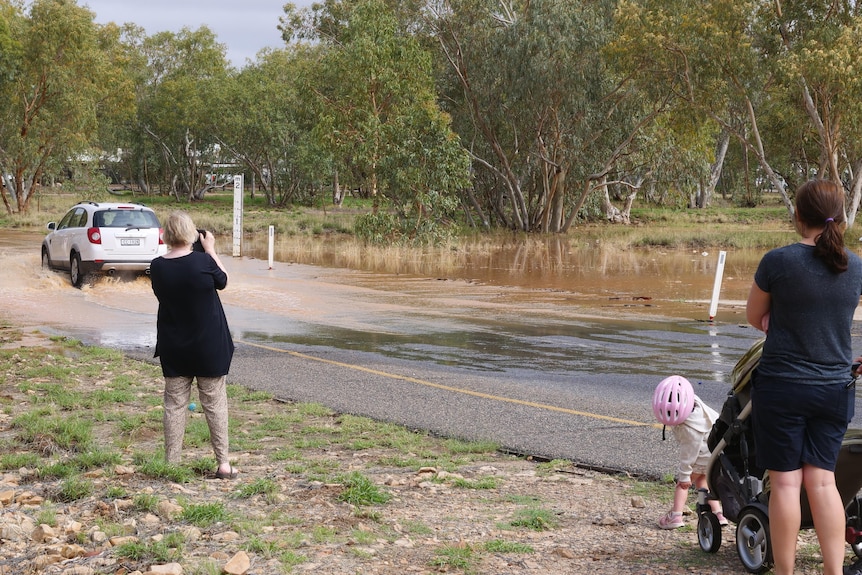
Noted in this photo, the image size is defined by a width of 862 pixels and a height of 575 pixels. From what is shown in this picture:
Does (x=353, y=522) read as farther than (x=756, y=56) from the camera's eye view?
No

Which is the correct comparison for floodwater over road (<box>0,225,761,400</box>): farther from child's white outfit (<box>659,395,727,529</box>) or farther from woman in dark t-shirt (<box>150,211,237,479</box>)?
child's white outfit (<box>659,395,727,529</box>)

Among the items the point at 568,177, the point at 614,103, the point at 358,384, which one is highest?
the point at 614,103

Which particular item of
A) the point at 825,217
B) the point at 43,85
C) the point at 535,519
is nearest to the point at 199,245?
the point at 535,519

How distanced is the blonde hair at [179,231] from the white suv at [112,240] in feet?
51.9

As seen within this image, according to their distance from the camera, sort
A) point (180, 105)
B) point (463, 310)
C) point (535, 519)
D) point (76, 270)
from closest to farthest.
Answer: point (535, 519) < point (463, 310) < point (76, 270) < point (180, 105)

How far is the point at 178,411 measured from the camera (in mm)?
7199

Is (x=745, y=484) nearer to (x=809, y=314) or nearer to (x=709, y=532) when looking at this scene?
(x=709, y=532)

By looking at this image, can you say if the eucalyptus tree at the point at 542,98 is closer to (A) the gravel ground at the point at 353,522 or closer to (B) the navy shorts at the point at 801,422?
(A) the gravel ground at the point at 353,522

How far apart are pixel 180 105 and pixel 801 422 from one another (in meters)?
80.8

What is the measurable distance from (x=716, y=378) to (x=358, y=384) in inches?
166

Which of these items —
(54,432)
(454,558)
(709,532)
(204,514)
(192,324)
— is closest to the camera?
(454,558)

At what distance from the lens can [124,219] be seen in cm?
2289

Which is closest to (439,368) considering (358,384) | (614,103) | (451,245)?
(358,384)

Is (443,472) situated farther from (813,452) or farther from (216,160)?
(216,160)
